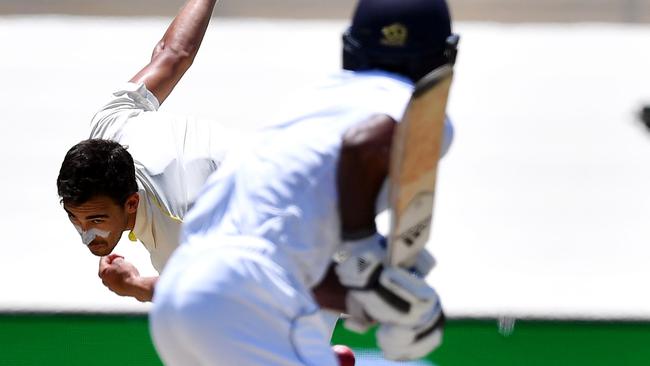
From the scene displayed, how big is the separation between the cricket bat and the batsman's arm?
1.34 metres

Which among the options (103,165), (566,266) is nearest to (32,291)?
(103,165)

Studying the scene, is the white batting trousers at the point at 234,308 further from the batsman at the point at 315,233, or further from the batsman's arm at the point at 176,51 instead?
the batsman's arm at the point at 176,51

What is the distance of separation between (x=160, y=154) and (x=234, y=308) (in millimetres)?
1142

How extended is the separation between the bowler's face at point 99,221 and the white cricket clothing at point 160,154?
0.11m

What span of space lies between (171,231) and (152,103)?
43 centimetres

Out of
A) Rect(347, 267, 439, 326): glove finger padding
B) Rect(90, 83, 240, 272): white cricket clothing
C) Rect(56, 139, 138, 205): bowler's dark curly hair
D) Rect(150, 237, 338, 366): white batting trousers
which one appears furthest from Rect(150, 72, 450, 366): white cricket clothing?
Rect(90, 83, 240, 272): white cricket clothing

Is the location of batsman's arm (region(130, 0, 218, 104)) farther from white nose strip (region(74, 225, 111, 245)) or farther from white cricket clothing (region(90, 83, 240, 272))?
white nose strip (region(74, 225, 111, 245))

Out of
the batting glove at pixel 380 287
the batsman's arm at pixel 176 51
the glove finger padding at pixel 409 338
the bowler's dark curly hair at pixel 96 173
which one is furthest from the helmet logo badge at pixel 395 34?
the batsman's arm at pixel 176 51

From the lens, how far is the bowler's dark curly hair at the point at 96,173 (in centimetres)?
336

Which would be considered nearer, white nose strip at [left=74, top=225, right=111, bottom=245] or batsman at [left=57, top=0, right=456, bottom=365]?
batsman at [left=57, top=0, right=456, bottom=365]

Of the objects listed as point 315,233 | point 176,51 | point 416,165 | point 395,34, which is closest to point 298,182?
point 315,233

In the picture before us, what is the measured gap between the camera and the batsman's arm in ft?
12.8

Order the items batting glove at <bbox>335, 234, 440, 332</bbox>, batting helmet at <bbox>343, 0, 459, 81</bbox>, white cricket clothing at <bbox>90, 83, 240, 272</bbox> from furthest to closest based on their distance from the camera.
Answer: white cricket clothing at <bbox>90, 83, 240, 272</bbox>
batting helmet at <bbox>343, 0, 459, 81</bbox>
batting glove at <bbox>335, 234, 440, 332</bbox>

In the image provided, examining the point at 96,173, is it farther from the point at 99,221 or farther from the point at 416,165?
the point at 416,165
